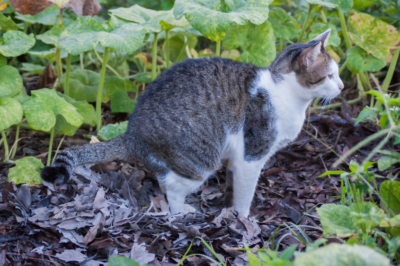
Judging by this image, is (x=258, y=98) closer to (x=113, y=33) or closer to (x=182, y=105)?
(x=182, y=105)

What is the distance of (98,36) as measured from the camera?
98.6 inches

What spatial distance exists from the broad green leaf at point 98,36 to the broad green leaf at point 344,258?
5.49 ft

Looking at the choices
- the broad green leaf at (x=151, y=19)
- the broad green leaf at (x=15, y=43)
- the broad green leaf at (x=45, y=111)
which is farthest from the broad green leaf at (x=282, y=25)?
the broad green leaf at (x=15, y=43)

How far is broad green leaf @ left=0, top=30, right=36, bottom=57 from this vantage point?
101 inches

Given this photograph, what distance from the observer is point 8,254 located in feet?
6.16

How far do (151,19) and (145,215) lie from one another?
4.61ft

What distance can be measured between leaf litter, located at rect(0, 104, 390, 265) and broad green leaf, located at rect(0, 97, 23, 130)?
1.26 ft

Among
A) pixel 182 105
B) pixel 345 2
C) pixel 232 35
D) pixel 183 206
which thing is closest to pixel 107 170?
pixel 183 206

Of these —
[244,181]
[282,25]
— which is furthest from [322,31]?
[244,181]

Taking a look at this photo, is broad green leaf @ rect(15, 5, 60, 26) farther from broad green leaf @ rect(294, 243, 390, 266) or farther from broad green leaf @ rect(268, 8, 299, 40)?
broad green leaf @ rect(294, 243, 390, 266)

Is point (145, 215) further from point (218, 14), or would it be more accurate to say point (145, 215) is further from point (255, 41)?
point (255, 41)

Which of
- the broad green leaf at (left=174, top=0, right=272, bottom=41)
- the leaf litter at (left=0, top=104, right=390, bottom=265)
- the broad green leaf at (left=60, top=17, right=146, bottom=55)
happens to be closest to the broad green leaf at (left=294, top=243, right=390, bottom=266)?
the leaf litter at (left=0, top=104, right=390, bottom=265)

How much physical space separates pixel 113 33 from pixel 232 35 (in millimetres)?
969

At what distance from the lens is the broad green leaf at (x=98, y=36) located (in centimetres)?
243
